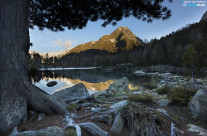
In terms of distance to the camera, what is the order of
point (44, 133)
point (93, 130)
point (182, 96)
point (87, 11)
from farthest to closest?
1. point (182, 96)
2. point (87, 11)
3. point (93, 130)
4. point (44, 133)

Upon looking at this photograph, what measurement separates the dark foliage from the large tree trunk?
1527 mm

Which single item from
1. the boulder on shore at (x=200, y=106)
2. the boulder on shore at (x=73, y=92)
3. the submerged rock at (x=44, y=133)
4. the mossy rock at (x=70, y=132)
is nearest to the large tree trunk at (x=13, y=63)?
the submerged rock at (x=44, y=133)

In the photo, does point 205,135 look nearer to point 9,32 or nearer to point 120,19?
point 120,19

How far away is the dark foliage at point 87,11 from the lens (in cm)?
374

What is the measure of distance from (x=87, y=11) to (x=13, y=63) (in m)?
3.46

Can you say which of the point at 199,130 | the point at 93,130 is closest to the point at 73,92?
the point at 93,130

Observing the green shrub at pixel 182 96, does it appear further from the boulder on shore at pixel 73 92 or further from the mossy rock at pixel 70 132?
the mossy rock at pixel 70 132

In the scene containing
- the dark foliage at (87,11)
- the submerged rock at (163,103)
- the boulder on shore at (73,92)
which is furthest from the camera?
the boulder on shore at (73,92)

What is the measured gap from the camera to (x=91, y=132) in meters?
2.52

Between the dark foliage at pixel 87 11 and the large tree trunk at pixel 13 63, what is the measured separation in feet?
5.01

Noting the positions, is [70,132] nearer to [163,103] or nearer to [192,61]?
[163,103]

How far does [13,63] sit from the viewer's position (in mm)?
2602

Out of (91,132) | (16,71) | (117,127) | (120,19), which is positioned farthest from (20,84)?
(120,19)

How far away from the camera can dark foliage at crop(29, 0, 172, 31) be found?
12.3ft
